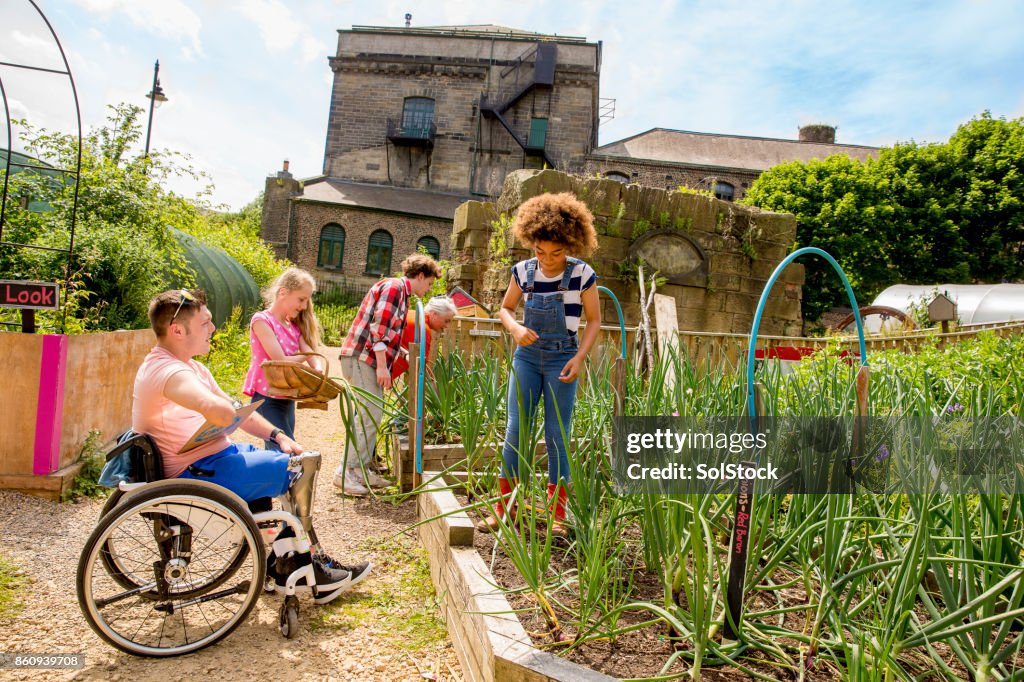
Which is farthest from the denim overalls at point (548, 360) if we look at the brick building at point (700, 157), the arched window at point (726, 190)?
the arched window at point (726, 190)

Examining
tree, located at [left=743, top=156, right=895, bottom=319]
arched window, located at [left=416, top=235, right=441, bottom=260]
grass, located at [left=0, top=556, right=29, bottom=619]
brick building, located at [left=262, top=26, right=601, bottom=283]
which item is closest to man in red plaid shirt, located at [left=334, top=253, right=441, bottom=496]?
grass, located at [left=0, top=556, right=29, bottom=619]

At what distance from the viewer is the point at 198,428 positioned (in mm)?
2410

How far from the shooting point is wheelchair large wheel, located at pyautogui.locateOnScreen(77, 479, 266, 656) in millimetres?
2176

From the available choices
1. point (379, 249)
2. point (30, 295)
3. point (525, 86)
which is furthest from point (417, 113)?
point (30, 295)

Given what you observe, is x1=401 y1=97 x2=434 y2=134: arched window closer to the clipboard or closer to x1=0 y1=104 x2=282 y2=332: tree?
x1=0 y1=104 x2=282 y2=332: tree

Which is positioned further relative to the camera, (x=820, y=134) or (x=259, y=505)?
(x=820, y=134)

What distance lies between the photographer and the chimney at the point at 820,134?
1332 inches

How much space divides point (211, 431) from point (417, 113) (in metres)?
29.6

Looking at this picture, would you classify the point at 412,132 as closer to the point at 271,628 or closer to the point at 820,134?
the point at 820,134

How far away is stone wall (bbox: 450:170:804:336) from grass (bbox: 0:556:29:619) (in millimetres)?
5700

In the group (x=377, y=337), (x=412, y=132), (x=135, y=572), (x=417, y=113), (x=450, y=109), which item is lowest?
(x=135, y=572)

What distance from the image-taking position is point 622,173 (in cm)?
2847

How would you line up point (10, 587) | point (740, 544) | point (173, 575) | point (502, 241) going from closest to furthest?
point (740, 544) < point (173, 575) < point (10, 587) < point (502, 241)

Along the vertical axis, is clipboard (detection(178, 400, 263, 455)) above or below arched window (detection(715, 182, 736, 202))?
below
